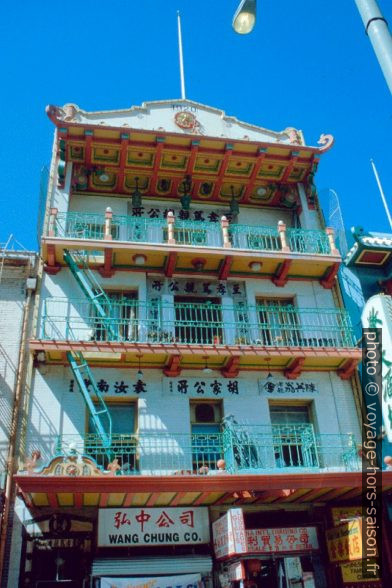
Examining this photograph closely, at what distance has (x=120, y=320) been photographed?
53.2ft

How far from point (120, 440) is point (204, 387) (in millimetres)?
2786

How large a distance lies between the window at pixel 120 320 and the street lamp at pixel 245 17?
29.9ft

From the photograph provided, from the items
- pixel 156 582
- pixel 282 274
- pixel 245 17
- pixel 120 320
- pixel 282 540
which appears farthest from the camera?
pixel 282 274

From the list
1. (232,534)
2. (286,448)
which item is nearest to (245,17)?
(232,534)

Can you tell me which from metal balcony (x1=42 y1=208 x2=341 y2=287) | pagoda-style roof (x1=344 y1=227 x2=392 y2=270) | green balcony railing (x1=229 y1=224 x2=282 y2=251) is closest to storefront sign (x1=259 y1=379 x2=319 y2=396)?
metal balcony (x1=42 y1=208 x2=341 y2=287)

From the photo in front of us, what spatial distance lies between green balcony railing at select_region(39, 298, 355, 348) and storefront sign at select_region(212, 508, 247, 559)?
195 inches

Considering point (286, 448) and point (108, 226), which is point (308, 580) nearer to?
point (286, 448)

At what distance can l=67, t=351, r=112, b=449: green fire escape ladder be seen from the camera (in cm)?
1354

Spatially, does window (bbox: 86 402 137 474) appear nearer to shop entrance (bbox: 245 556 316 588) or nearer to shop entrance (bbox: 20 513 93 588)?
shop entrance (bbox: 20 513 93 588)

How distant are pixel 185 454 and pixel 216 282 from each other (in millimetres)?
5654

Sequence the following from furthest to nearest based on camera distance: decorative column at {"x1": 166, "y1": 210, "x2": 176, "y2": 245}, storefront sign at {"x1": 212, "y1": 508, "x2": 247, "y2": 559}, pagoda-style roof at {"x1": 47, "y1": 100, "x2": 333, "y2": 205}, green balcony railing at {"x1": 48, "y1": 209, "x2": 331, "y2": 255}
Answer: pagoda-style roof at {"x1": 47, "y1": 100, "x2": 333, "y2": 205}, green balcony railing at {"x1": 48, "y1": 209, "x2": 331, "y2": 255}, decorative column at {"x1": 166, "y1": 210, "x2": 176, "y2": 245}, storefront sign at {"x1": 212, "y1": 508, "x2": 247, "y2": 559}

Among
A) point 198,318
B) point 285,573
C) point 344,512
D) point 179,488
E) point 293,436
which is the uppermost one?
point 198,318

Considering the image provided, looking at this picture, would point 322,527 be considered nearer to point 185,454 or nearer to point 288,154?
point 185,454

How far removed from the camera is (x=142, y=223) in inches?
696
